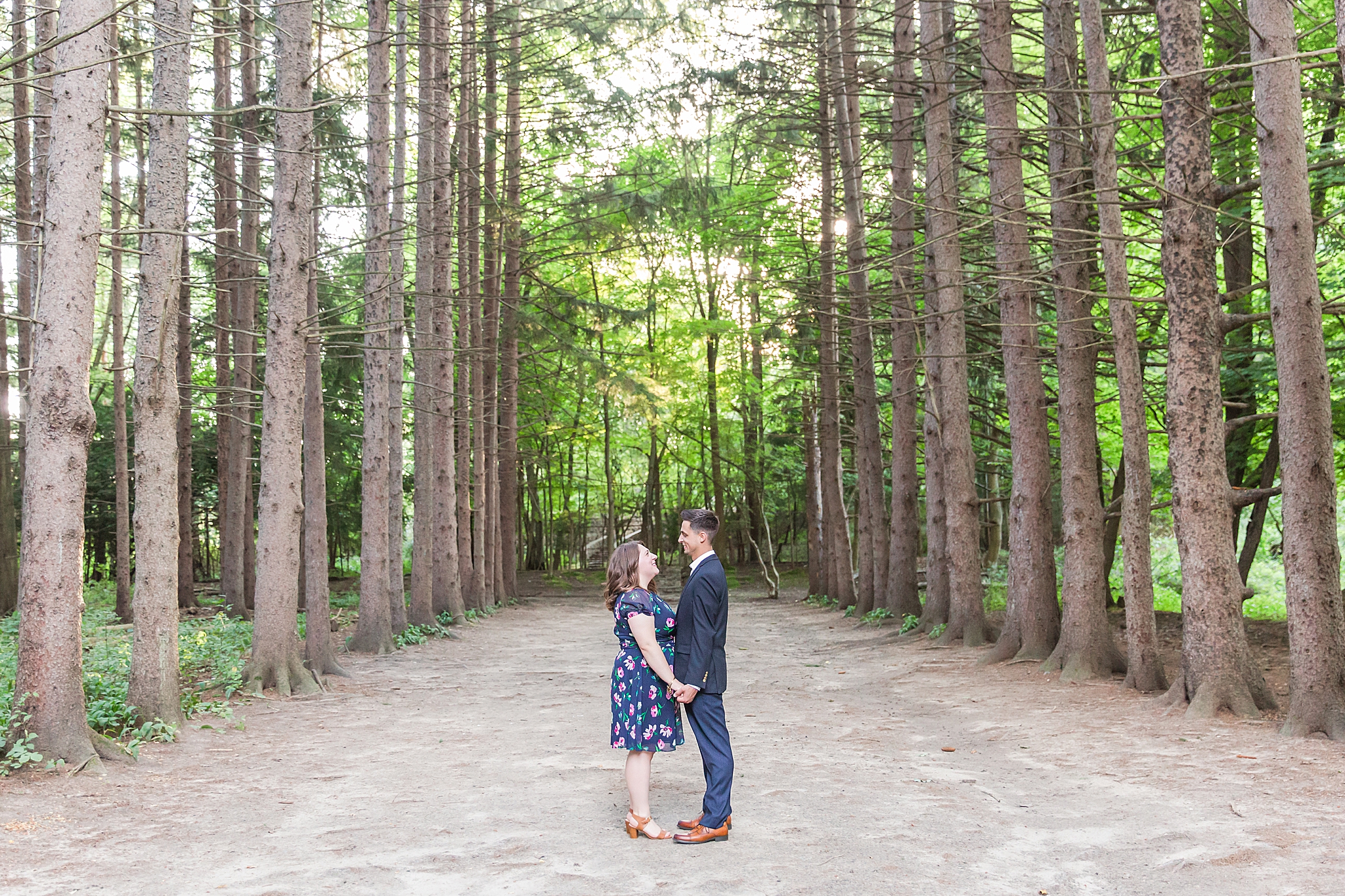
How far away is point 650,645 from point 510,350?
62.2 feet

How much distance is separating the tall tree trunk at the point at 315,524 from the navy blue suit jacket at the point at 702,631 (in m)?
6.33

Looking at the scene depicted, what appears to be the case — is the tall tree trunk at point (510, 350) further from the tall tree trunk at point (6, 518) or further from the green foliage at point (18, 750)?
the green foliage at point (18, 750)

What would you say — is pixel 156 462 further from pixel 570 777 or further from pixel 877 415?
pixel 877 415

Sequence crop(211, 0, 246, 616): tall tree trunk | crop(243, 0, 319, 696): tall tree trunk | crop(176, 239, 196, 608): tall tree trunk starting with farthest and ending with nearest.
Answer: crop(176, 239, 196, 608): tall tree trunk → crop(211, 0, 246, 616): tall tree trunk → crop(243, 0, 319, 696): tall tree trunk

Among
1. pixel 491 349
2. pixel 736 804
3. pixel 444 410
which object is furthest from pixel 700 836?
pixel 491 349

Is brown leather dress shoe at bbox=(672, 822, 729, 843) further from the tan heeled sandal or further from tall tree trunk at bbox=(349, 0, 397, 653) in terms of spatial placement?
tall tree trunk at bbox=(349, 0, 397, 653)

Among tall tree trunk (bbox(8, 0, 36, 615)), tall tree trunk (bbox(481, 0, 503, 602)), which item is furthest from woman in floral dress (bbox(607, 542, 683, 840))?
tall tree trunk (bbox(481, 0, 503, 602))

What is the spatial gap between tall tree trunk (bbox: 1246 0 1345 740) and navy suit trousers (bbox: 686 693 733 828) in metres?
4.64

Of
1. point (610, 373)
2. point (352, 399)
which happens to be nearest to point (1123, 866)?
point (610, 373)

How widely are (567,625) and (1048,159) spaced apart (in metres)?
12.0

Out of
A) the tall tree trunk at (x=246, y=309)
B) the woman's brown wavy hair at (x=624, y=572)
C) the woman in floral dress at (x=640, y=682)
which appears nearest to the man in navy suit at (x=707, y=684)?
the woman in floral dress at (x=640, y=682)

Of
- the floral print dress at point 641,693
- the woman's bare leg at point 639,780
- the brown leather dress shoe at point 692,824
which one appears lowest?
the brown leather dress shoe at point 692,824

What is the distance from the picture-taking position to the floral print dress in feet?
16.5

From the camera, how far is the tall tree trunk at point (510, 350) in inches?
848
